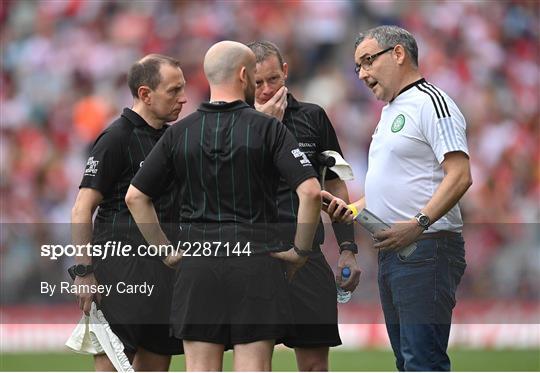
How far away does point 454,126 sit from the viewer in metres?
6.27

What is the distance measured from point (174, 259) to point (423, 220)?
130cm

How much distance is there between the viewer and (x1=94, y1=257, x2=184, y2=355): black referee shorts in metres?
7.06

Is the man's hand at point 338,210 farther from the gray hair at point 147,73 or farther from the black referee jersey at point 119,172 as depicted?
the gray hair at point 147,73

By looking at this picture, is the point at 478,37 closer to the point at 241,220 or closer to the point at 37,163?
the point at 37,163

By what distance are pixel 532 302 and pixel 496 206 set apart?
4.61 feet

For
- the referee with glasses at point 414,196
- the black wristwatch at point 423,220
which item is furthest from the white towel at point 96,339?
the black wristwatch at point 423,220

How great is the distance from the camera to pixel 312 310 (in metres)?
7.07

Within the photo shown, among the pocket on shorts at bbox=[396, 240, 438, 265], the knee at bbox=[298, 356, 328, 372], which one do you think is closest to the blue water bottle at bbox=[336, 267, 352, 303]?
the knee at bbox=[298, 356, 328, 372]

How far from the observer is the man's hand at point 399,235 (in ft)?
20.5

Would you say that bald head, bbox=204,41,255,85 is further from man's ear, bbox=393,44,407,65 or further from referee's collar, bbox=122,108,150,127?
referee's collar, bbox=122,108,150,127

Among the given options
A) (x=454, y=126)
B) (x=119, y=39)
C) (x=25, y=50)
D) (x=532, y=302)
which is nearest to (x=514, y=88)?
(x=532, y=302)

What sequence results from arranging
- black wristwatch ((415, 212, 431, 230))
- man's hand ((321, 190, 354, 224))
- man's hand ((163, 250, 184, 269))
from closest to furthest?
1. black wristwatch ((415, 212, 431, 230))
2. man's hand ((163, 250, 184, 269))
3. man's hand ((321, 190, 354, 224))

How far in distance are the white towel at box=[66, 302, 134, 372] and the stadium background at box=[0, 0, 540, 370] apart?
544cm

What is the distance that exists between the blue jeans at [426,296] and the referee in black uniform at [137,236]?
144 centimetres
